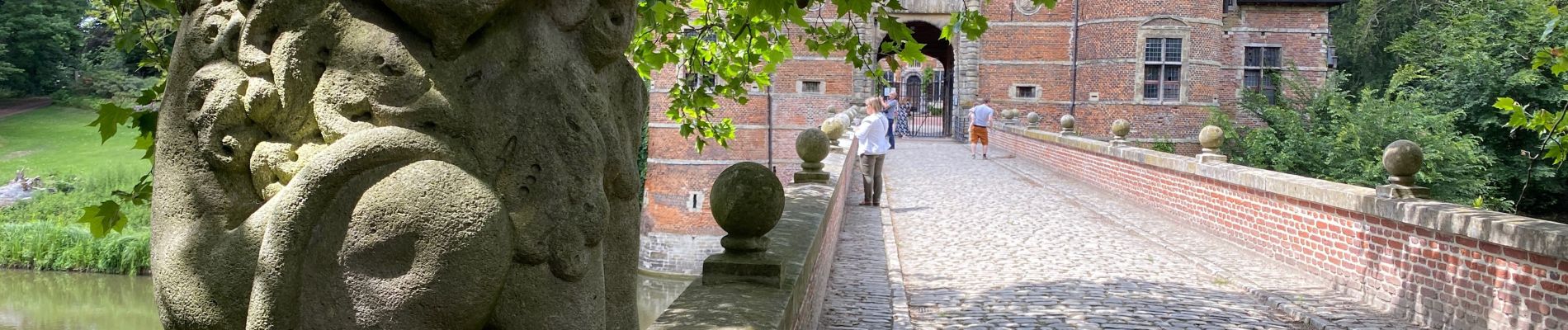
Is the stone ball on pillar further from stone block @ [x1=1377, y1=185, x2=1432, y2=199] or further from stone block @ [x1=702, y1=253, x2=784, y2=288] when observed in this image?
stone block @ [x1=702, y1=253, x2=784, y2=288]

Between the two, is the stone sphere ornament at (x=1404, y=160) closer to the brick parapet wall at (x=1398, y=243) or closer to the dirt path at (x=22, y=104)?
the brick parapet wall at (x=1398, y=243)

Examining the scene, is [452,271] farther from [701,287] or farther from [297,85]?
[701,287]

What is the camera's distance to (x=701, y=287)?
438 centimetres

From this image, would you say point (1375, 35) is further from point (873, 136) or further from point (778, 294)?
point (778, 294)

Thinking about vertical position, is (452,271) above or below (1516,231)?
above

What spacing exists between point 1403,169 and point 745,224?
17.7 ft

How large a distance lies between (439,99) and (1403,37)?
96.4ft

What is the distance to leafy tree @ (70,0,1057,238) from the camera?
404cm

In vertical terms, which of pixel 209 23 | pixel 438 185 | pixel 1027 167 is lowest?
pixel 1027 167

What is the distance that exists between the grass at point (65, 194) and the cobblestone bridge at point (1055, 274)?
13062mm

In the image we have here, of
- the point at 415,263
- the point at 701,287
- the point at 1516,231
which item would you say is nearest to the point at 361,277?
the point at 415,263

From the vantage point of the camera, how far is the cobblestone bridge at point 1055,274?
7.17 meters

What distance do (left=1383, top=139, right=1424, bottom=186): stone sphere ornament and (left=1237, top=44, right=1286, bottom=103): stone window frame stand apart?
74.3 ft

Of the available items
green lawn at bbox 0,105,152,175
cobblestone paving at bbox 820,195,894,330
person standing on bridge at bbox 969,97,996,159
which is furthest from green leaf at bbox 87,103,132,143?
green lawn at bbox 0,105,152,175
